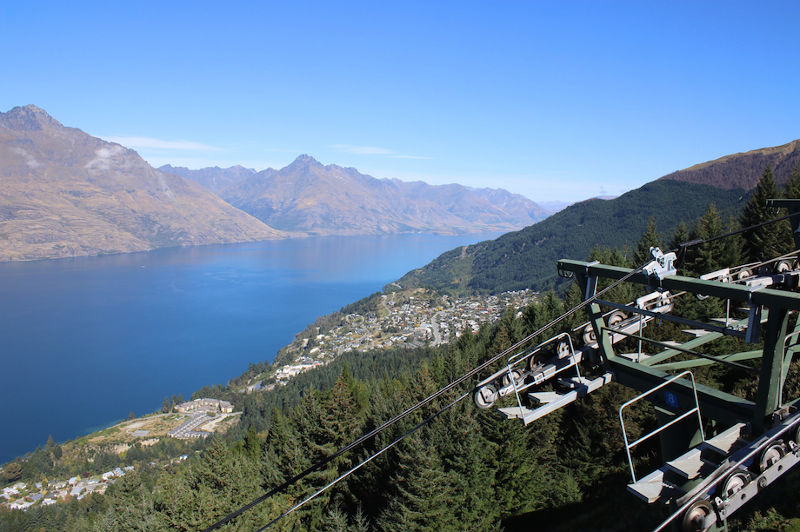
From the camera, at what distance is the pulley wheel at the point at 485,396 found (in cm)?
482

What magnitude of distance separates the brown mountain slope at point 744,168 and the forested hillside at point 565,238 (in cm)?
251

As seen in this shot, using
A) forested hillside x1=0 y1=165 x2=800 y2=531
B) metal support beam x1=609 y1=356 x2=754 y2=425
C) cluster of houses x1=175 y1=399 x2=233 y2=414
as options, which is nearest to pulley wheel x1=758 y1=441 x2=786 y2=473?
metal support beam x1=609 y1=356 x2=754 y2=425

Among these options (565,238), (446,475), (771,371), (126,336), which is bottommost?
(126,336)

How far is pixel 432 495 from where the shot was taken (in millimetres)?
12406

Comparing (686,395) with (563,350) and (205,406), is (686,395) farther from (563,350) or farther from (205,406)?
(205,406)

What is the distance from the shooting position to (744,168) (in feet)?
342

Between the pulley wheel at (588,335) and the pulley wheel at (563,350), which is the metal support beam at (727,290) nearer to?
the pulley wheel at (588,335)

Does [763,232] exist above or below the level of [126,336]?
above

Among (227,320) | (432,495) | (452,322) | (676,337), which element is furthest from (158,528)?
(227,320)

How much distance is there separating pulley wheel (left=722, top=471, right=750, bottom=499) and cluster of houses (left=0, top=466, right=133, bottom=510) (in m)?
59.1

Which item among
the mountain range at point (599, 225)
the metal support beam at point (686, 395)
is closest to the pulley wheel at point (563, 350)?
the metal support beam at point (686, 395)

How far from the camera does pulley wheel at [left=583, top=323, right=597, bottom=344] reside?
217 inches

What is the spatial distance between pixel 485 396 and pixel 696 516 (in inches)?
81.6

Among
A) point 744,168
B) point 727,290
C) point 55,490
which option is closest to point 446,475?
point 727,290
